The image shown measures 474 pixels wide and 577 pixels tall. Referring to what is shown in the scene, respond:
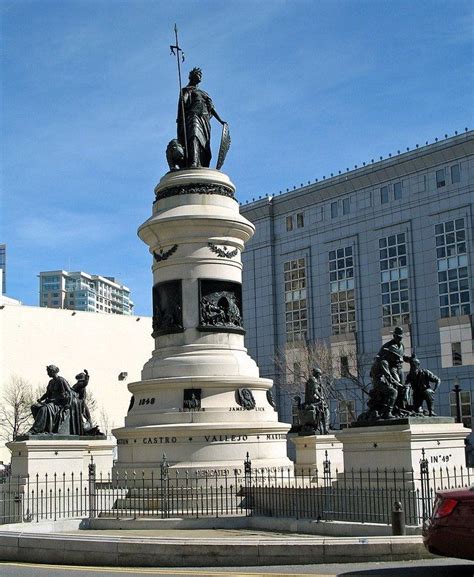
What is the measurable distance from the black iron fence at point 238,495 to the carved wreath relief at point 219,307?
427 centimetres

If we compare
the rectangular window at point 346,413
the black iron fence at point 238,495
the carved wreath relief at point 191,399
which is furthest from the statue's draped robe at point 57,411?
the rectangular window at point 346,413

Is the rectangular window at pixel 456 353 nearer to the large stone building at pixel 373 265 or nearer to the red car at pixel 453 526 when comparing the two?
the large stone building at pixel 373 265

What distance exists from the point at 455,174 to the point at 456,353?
1437 cm

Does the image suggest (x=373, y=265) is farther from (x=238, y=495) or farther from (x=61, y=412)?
(x=238, y=495)

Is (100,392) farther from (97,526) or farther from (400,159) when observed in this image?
(97,526)

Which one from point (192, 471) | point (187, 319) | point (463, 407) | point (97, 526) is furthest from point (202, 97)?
→ point (463, 407)

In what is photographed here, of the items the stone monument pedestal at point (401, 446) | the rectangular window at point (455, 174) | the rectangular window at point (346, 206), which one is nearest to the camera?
the stone monument pedestal at point (401, 446)

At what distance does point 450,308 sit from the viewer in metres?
70.2

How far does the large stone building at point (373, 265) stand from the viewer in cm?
6988

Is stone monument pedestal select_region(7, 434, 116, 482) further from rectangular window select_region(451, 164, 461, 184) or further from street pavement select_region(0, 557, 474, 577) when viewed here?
rectangular window select_region(451, 164, 461, 184)

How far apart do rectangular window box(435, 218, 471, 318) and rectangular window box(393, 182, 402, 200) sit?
16.7ft

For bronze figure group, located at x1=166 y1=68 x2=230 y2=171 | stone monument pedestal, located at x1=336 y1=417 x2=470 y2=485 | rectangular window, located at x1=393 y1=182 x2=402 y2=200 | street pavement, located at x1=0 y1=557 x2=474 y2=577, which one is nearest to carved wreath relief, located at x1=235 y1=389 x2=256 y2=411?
stone monument pedestal, located at x1=336 y1=417 x2=470 y2=485

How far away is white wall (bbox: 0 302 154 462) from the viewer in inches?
2753

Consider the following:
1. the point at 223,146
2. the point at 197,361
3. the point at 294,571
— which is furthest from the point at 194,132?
the point at 294,571
